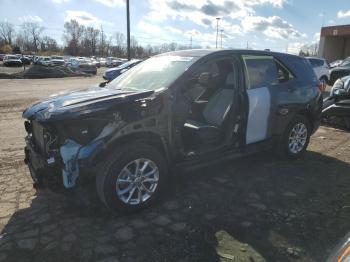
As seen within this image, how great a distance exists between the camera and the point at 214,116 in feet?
16.1

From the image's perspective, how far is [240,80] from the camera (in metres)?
4.64

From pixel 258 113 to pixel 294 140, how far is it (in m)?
1.22

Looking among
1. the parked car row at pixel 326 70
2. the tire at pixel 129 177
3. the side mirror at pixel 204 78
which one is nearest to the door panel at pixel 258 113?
the side mirror at pixel 204 78

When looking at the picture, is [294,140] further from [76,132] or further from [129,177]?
[76,132]

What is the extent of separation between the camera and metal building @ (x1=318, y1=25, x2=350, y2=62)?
39.7 metres

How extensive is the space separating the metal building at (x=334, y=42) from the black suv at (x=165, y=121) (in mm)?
39001

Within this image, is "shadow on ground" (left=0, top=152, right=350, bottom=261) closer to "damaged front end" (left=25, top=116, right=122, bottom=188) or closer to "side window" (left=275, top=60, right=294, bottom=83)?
"damaged front end" (left=25, top=116, right=122, bottom=188)

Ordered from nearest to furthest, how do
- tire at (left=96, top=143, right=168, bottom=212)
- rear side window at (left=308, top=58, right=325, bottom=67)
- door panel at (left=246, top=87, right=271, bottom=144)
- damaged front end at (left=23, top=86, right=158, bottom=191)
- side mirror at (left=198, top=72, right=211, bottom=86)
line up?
damaged front end at (left=23, top=86, right=158, bottom=191) → tire at (left=96, top=143, right=168, bottom=212) → door panel at (left=246, top=87, right=271, bottom=144) → side mirror at (left=198, top=72, right=211, bottom=86) → rear side window at (left=308, top=58, right=325, bottom=67)

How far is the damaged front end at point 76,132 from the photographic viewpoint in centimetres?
336

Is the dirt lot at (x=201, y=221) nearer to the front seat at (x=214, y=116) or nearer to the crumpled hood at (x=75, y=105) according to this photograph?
the front seat at (x=214, y=116)

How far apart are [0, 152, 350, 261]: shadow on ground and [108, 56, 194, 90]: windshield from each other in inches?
53.8

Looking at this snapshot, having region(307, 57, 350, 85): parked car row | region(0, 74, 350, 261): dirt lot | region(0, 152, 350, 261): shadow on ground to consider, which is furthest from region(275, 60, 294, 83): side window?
region(307, 57, 350, 85): parked car row

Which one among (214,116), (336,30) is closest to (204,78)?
(214,116)

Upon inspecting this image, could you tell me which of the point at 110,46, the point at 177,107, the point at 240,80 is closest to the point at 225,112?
the point at 240,80
